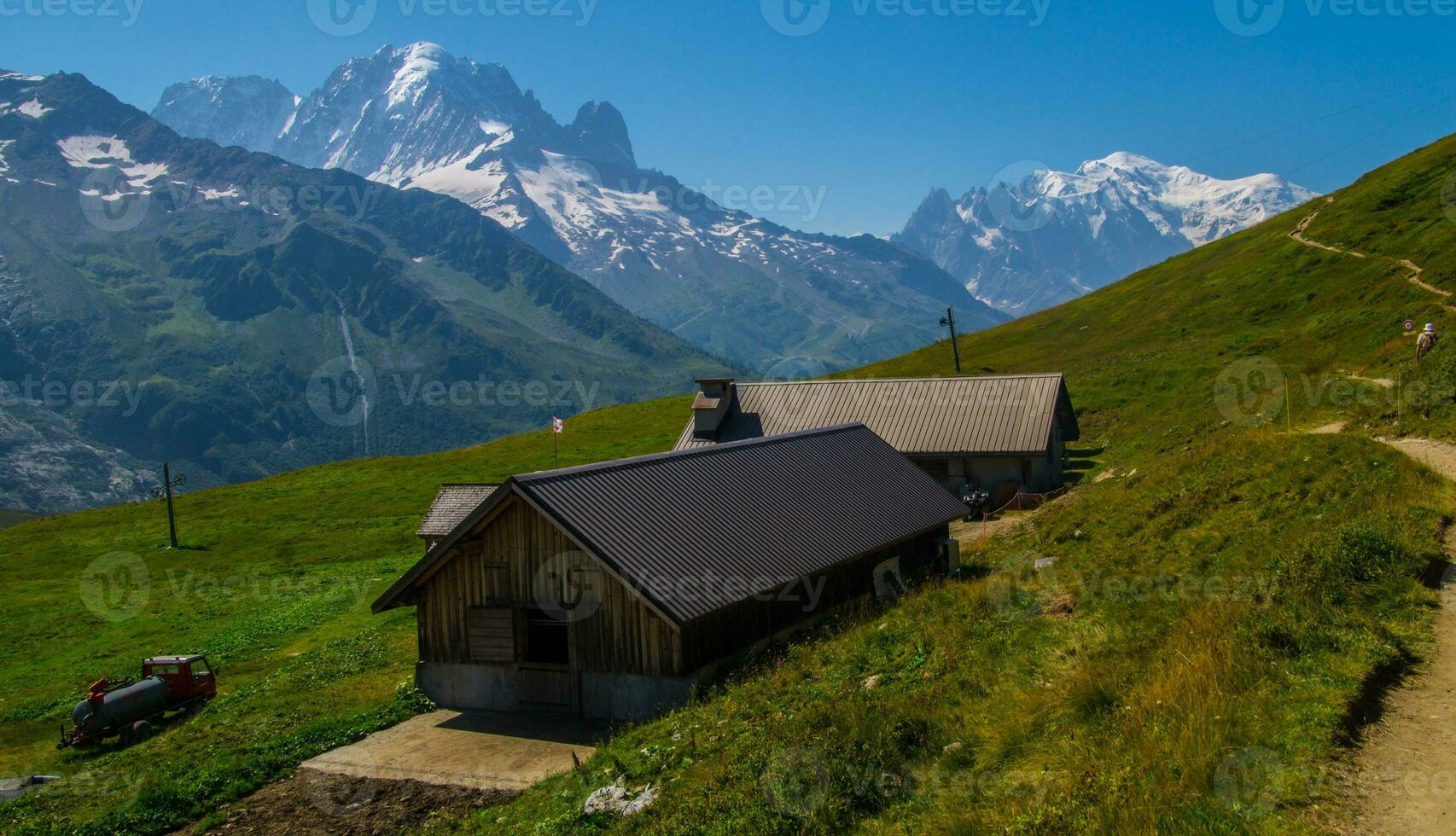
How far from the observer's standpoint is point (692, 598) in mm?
21531

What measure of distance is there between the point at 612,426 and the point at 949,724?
8638 cm

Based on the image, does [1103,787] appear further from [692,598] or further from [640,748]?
[692,598]

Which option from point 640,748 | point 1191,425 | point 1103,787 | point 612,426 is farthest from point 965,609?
point 612,426

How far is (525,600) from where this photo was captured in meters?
23.2

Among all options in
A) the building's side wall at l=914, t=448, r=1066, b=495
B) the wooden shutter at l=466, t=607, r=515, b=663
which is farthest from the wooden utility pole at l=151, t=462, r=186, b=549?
the wooden shutter at l=466, t=607, r=515, b=663

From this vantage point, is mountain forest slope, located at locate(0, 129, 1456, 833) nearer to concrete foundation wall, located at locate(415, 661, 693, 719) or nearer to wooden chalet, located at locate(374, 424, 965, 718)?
concrete foundation wall, located at locate(415, 661, 693, 719)

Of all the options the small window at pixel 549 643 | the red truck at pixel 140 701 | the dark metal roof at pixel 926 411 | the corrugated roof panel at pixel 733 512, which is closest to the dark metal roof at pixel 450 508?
the dark metal roof at pixel 926 411

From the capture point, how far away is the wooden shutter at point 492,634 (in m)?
23.4

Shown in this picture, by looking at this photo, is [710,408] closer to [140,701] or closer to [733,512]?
[733,512]

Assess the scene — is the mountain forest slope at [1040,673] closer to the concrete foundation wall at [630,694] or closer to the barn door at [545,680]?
the concrete foundation wall at [630,694]

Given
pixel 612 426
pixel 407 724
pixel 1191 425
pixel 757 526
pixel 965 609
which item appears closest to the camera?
pixel 965 609

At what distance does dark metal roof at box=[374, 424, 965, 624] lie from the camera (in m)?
22.1

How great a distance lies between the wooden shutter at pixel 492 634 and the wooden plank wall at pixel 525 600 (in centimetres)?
14

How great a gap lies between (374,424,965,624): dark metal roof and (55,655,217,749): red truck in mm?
10759
